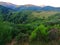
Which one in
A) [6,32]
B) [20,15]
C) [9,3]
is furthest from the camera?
[9,3]

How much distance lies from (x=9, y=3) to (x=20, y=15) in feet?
22.8

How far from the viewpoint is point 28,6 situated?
114ft

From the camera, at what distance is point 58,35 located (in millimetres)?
12719

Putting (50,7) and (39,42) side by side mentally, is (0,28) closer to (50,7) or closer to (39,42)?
(39,42)

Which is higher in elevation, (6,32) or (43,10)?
(6,32)

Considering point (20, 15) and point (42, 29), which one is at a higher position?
point (42, 29)

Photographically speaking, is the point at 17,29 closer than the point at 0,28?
No

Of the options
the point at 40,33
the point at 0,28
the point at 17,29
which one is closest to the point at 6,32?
the point at 0,28

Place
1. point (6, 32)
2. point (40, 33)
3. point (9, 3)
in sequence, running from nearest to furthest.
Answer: point (6, 32), point (40, 33), point (9, 3)

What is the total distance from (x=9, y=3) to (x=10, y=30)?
825 inches

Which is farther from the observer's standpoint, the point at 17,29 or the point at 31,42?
the point at 17,29

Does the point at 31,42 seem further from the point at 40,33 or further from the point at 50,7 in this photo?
the point at 50,7

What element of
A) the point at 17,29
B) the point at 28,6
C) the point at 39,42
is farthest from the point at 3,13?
the point at 39,42

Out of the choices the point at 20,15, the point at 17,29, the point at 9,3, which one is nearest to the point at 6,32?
the point at 17,29
